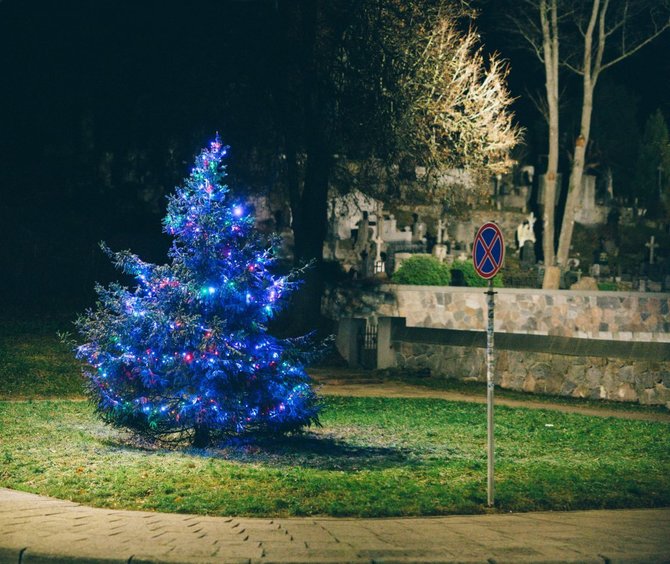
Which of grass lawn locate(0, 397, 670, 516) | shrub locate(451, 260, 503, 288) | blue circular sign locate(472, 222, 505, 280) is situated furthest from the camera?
shrub locate(451, 260, 503, 288)

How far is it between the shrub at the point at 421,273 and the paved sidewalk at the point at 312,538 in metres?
22.9

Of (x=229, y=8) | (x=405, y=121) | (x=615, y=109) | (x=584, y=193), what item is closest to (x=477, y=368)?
(x=405, y=121)

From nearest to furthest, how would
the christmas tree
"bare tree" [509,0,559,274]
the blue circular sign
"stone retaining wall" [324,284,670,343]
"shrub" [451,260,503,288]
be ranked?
the blue circular sign
the christmas tree
"stone retaining wall" [324,284,670,343]
"shrub" [451,260,503,288]
"bare tree" [509,0,559,274]

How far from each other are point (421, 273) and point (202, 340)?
20.8 metres

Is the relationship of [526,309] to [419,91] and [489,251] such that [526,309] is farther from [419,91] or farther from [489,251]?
[489,251]

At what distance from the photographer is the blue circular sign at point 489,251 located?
9.24m

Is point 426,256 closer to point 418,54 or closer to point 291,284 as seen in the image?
point 418,54

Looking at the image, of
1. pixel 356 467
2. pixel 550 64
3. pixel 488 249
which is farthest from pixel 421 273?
pixel 488 249

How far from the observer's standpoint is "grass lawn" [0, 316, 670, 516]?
8.64 metres

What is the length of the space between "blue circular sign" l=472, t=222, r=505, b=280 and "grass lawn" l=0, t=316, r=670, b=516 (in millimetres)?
2195

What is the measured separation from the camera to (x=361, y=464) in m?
10.8

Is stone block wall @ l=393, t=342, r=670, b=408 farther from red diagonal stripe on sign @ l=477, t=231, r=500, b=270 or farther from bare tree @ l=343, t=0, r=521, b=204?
red diagonal stripe on sign @ l=477, t=231, r=500, b=270

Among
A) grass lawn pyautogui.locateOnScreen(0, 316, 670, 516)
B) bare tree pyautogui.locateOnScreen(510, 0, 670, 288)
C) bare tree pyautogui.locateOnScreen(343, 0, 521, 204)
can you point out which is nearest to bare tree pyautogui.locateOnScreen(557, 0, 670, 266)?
bare tree pyautogui.locateOnScreen(510, 0, 670, 288)

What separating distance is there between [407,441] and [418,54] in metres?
14.0
